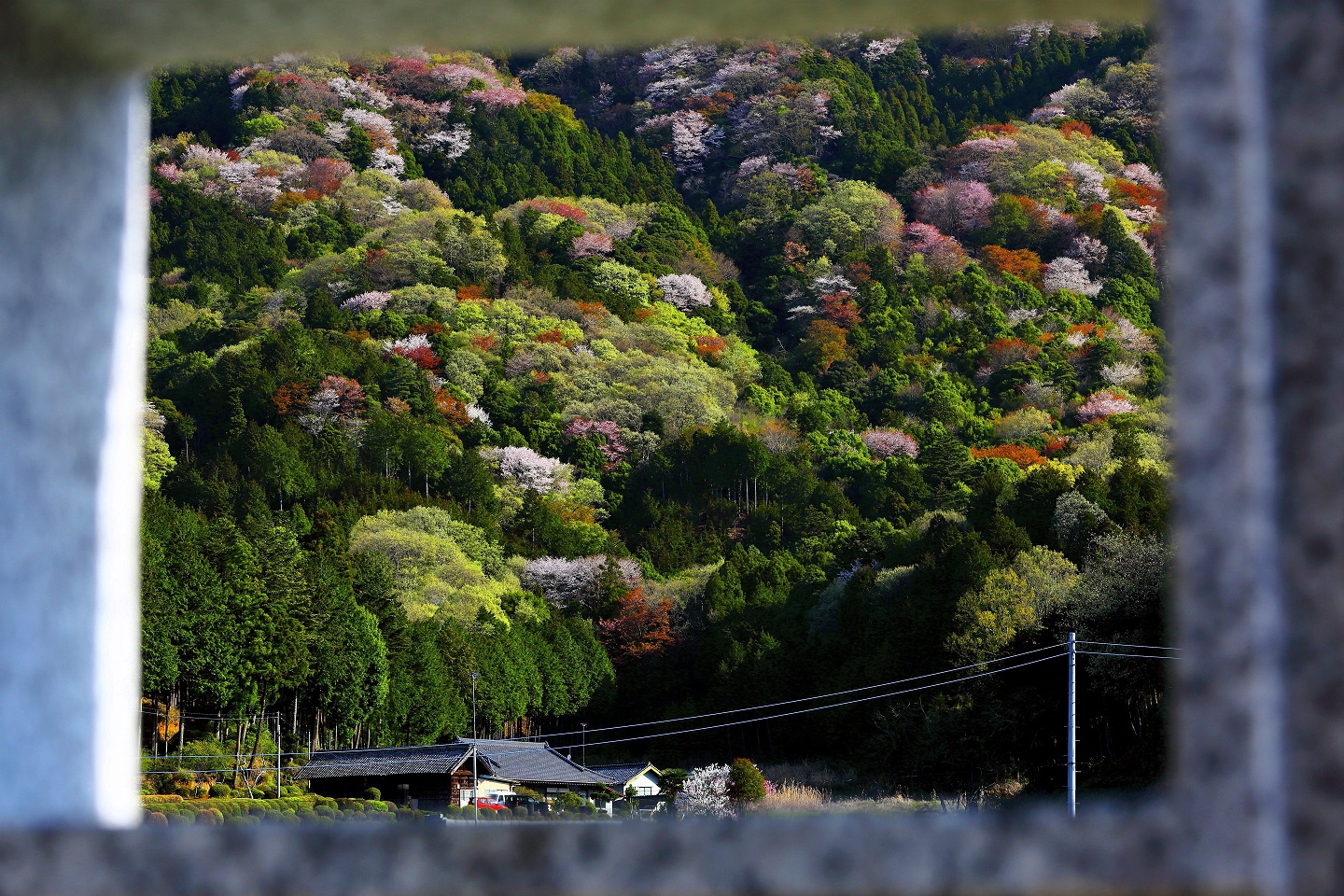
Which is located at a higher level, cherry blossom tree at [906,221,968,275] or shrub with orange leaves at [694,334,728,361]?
cherry blossom tree at [906,221,968,275]

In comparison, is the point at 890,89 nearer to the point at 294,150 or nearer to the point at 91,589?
the point at 294,150

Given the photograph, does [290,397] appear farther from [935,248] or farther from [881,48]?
[881,48]

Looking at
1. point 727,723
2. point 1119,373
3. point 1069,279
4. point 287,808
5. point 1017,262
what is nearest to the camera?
point 287,808

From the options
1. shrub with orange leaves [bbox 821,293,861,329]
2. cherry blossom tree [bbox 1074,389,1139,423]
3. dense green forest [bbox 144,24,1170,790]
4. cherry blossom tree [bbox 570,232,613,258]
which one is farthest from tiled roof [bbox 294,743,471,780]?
cherry blossom tree [bbox 570,232,613,258]

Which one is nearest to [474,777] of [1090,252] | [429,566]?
[429,566]

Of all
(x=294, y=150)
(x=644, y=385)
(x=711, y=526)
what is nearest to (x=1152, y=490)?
(x=711, y=526)

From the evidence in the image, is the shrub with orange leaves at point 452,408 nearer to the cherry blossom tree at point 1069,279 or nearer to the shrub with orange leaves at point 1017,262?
the shrub with orange leaves at point 1017,262

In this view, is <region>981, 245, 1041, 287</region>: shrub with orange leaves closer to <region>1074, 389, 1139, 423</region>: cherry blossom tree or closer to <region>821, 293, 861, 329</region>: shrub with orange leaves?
<region>821, 293, 861, 329</region>: shrub with orange leaves
